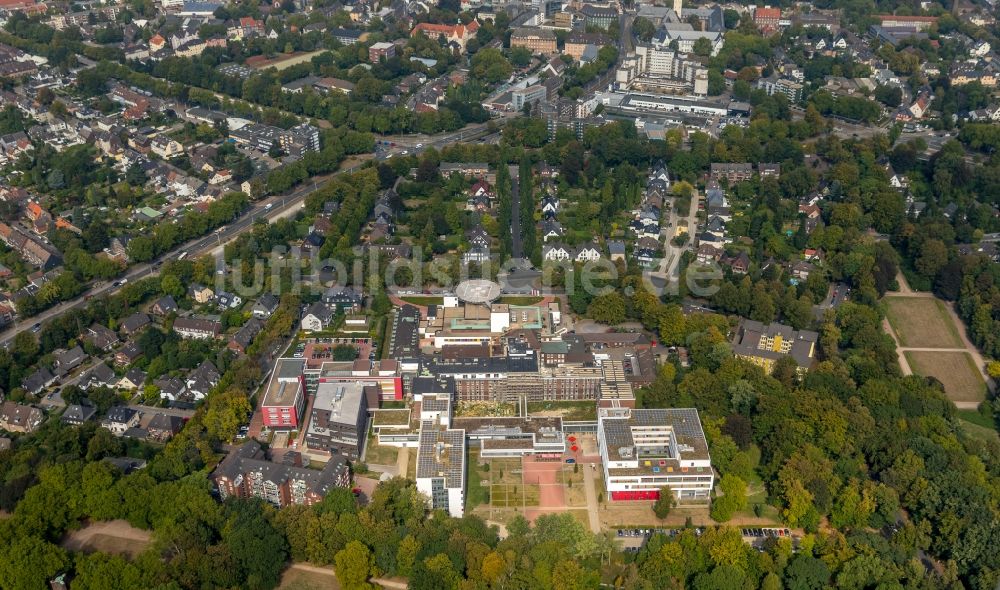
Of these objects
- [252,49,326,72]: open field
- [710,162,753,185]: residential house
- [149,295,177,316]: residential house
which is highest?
[252,49,326,72]: open field

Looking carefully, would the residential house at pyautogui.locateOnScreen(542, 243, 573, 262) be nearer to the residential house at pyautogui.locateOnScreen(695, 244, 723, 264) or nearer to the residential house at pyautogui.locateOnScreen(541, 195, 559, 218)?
the residential house at pyautogui.locateOnScreen(541, 195, 559, 218)

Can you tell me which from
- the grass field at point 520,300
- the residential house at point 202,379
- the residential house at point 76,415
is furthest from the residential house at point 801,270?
the residential house at point 76,415

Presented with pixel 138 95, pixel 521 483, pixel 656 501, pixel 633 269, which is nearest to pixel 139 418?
pixel 521 483

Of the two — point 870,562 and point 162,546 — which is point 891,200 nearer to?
point 870,562

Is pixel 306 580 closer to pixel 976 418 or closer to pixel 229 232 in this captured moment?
pixel 229 232

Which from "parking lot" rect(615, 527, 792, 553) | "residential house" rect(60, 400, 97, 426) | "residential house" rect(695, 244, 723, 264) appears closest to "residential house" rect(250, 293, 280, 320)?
"residential house" rect(60, 400, 97, 426)

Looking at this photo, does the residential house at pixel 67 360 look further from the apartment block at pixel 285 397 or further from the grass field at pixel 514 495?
the grass field at pixel 514 495
